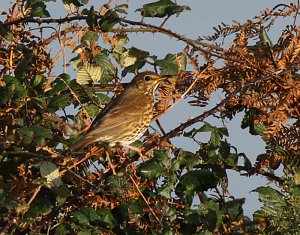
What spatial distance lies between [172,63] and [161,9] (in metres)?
0.29

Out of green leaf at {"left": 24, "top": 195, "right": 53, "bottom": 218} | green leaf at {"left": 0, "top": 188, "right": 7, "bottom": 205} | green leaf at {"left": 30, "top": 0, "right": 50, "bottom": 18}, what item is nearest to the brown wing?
green leaf at {"left": 24, "top": 195, "right": 53, "bottom": 218}

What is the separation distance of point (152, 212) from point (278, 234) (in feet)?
1.91

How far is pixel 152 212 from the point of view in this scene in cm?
440

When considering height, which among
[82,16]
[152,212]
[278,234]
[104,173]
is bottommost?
[278,234]

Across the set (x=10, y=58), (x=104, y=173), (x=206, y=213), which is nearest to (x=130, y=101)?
(x=10, y=58)

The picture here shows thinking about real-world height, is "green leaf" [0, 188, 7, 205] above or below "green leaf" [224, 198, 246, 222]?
above

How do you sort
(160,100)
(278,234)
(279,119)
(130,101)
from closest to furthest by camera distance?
1. (278,234)
2. (279,119)
3. (160,100)
4. (130,101)

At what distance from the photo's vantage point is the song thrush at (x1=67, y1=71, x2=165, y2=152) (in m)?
5.29

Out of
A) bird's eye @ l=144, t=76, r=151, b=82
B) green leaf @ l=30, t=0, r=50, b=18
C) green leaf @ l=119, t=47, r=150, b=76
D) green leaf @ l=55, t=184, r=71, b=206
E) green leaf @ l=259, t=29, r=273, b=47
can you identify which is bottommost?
green leaf @ l=55, t=184, r=71, b=206

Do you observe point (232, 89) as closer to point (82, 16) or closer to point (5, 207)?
point (82, 16)

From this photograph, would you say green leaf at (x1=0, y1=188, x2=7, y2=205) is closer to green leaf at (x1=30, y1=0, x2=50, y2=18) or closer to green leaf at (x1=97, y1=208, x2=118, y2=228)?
green leaf at (x1=97, y1=208, x2=118, y2=228)

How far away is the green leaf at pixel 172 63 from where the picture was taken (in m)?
4.93

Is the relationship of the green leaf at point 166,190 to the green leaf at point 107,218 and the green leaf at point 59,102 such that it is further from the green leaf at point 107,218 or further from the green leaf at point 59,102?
the green leaf at point 59,102

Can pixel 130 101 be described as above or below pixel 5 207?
above
